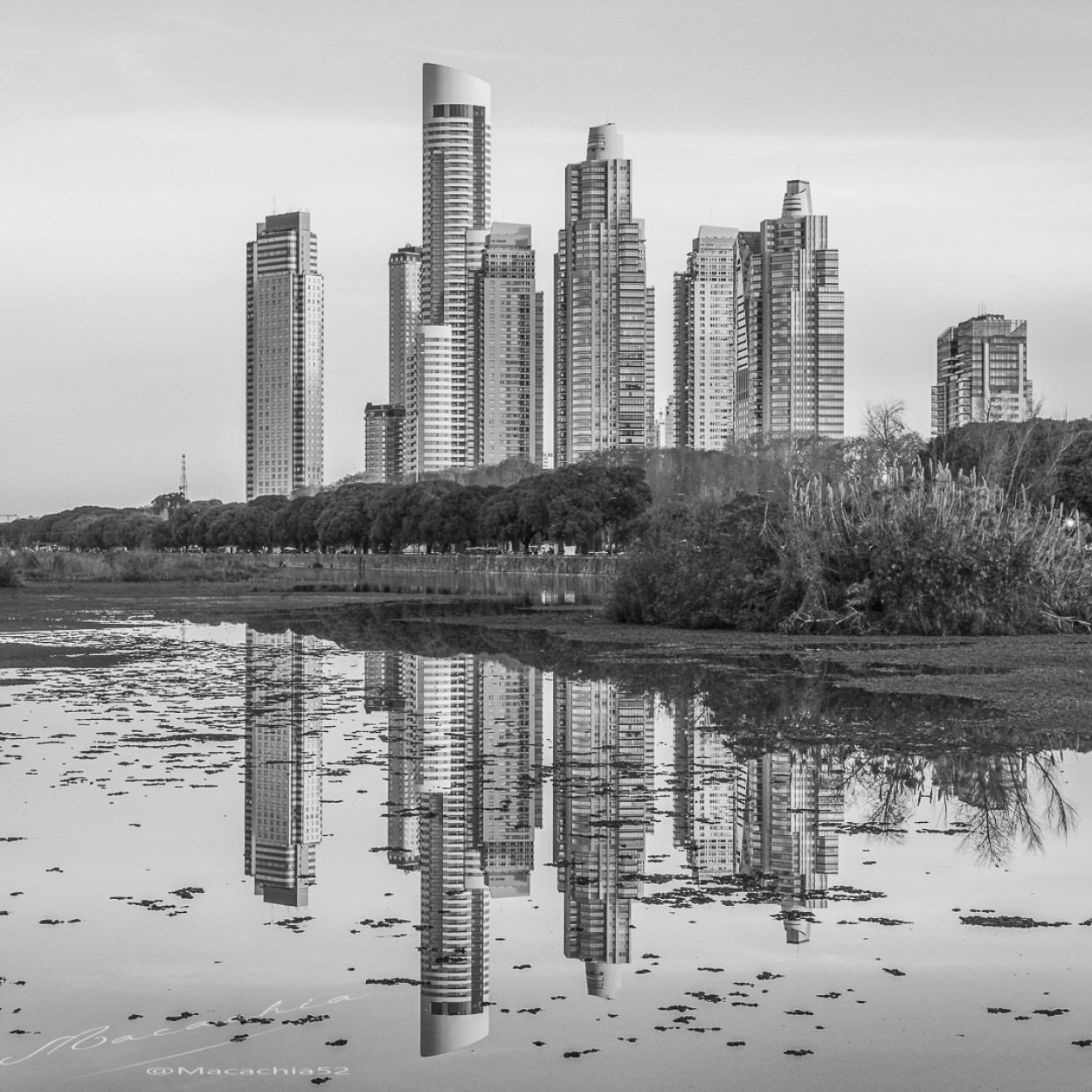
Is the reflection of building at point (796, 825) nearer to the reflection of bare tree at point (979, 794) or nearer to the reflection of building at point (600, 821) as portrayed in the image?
the reflection of bare tree at point (979, 794)

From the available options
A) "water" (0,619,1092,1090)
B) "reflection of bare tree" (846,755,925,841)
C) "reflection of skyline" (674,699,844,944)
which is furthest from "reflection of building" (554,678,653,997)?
"reflection of bare tree" (846,755,925,841)

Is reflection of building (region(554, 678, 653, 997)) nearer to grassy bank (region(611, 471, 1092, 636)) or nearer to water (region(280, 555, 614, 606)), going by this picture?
grassy bank (region(611, 471, 1092, 636))

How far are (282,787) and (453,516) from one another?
387 ft

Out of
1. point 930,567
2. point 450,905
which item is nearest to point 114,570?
point 930,567

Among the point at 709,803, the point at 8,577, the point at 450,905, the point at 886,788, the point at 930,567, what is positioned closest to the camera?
the point at 450,905

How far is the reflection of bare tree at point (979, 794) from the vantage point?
1188 cm

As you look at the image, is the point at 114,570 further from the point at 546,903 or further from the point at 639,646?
the point at 546,903

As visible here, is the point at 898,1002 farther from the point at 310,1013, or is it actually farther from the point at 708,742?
the point at 708,742

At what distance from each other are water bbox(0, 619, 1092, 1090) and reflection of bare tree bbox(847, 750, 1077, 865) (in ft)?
0.16

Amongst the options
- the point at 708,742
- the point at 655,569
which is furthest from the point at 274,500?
the point at 708,742

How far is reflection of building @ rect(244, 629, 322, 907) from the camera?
10.8 metres

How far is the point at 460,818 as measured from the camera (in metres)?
12.5

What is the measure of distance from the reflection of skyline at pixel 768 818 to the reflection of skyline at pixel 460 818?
140 centimetres

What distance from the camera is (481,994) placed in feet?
26.2
